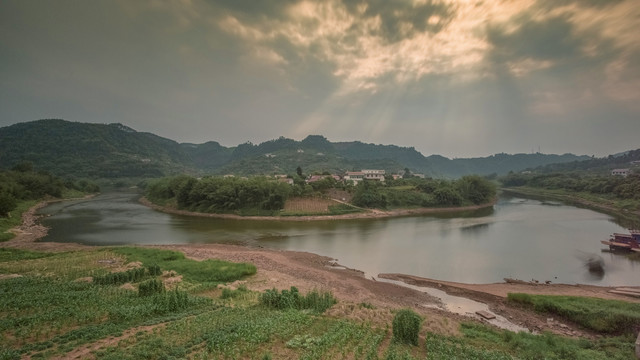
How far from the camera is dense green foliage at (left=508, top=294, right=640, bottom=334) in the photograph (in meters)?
13.6

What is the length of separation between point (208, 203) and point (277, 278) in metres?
39.2

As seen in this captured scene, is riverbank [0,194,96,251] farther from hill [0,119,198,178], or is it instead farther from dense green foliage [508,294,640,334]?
hill [0,119,198,178]

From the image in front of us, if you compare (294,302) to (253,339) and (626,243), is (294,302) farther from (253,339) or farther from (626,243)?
(626,243)

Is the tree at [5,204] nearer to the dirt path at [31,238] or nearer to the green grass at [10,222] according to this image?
the green grass at [10,222]

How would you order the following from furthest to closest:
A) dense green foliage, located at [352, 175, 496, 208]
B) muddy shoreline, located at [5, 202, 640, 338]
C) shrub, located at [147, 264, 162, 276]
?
dense green foliage, located at [352, 175, 496, 208]
shrub, located at [147, 264, 162, 276]
muddy shoreline, located at [5, 202, 640, 338]

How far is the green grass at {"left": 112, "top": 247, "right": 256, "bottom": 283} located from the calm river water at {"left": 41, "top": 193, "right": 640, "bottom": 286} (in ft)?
30.9

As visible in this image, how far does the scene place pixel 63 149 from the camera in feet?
477

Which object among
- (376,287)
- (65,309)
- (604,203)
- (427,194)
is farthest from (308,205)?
(604,203)

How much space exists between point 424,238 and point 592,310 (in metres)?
21.5

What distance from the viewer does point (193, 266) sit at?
2092cm

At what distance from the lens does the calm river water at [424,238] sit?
24.8 metres

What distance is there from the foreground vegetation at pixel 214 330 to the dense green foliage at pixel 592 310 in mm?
435

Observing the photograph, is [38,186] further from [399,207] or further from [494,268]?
[494,268]

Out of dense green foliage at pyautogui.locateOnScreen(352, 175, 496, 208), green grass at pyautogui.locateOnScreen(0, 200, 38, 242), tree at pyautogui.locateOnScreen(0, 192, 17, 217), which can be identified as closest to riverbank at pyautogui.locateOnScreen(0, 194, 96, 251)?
green grass at pyautogui.locateOnScreen(0, 200, 38, 242)
